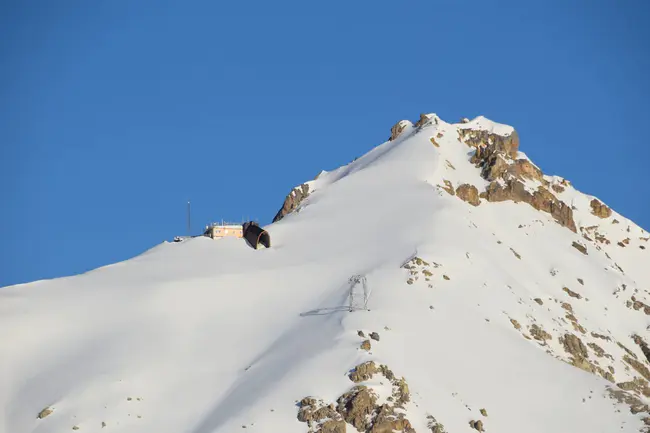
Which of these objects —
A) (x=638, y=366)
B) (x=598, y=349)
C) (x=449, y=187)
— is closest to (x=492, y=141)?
(x=449, y=187)

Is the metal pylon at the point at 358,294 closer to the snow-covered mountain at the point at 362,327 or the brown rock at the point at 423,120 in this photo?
the snow-covered mountain at the point at 362,327

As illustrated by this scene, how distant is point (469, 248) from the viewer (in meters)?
123

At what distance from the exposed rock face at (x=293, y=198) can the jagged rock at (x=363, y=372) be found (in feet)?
209

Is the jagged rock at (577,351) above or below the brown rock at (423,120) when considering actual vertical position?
below

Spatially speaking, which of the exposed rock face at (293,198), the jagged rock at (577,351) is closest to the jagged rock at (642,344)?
the jagged rock at (577,351)

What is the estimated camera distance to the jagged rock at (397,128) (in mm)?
174375

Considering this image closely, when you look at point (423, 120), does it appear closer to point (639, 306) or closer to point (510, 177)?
point (510, 177)

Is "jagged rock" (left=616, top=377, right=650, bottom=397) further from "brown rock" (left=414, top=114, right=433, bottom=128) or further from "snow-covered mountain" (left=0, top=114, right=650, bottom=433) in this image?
"brown rock" (left=414, top=114, right=433, bottom=128)

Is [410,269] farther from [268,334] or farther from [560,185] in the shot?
[560,185]

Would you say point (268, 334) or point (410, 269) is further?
point (410, 269)

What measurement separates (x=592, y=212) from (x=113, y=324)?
7819cm

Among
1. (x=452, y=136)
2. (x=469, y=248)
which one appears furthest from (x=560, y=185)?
(x=469, y=248)

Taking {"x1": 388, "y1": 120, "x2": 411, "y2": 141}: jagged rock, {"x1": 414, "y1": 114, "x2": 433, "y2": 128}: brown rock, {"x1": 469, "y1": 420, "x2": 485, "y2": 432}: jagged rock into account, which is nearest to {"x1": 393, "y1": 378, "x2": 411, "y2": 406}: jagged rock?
{"x1": 469, "y1": 420, "x2": 485, "y2": 432}: jagged rock

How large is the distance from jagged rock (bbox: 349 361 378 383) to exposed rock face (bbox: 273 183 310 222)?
63771mm
